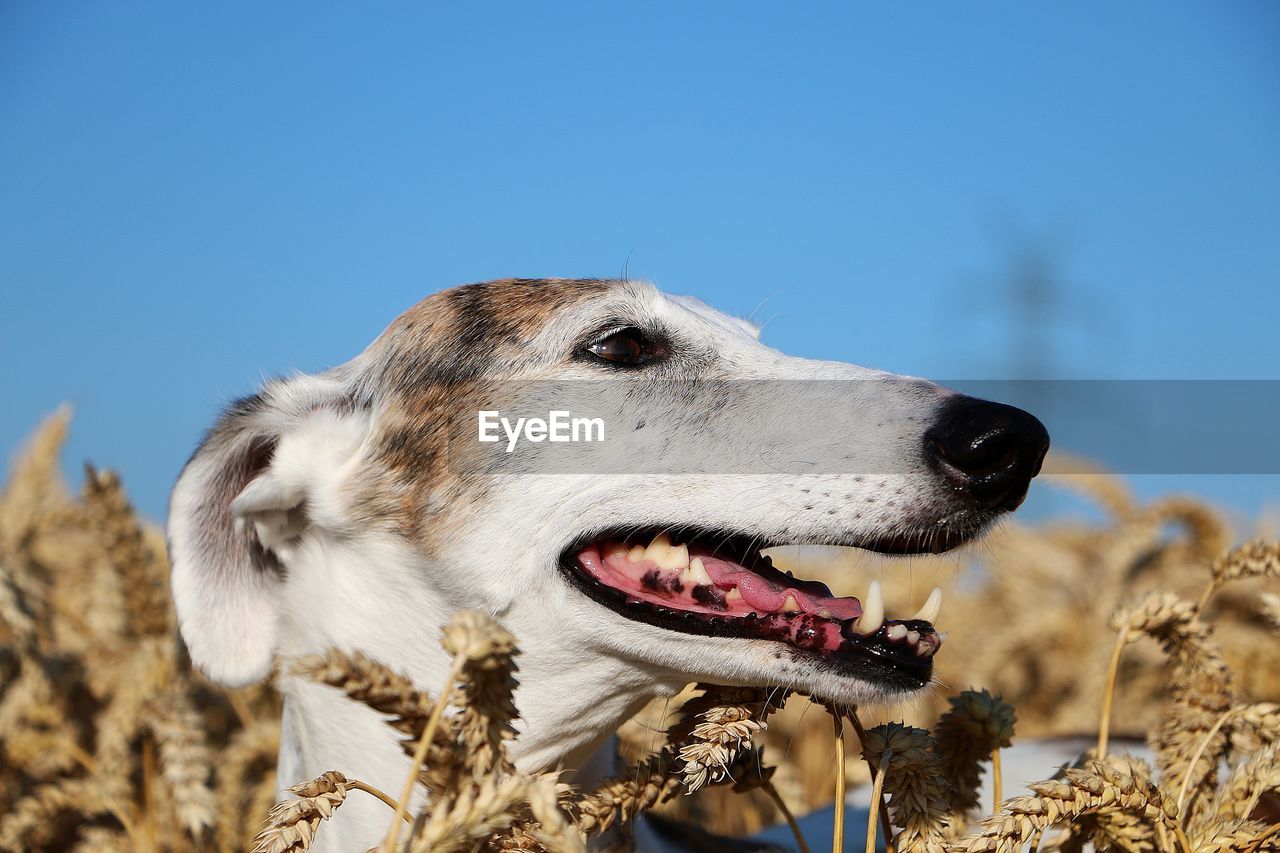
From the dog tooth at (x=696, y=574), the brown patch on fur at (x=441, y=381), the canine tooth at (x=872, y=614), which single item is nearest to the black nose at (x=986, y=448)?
the canine tooth at (x=872, y=614)

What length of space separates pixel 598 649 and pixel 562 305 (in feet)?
2.90

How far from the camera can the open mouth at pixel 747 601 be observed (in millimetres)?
2170

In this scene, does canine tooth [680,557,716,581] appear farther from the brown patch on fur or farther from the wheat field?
the brown patch on fur

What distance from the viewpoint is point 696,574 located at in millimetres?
2361

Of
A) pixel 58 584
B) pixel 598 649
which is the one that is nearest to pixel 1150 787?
pixel 598 649

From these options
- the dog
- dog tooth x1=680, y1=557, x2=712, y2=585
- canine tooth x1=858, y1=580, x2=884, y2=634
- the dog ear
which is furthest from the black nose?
the dog ear

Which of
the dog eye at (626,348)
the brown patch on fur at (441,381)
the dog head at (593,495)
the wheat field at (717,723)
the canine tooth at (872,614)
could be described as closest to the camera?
the wheat field at (717,723)

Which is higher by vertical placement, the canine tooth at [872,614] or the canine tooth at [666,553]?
the canine tooth at [666,553]

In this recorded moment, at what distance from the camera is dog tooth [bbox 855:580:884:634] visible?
2076 millimetres

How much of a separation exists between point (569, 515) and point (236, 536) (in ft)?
2.99

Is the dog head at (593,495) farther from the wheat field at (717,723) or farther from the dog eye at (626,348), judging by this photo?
the wheat field at (717,723)

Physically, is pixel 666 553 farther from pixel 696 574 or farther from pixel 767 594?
pixel 767 594

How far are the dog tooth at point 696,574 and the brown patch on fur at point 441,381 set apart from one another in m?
0.51

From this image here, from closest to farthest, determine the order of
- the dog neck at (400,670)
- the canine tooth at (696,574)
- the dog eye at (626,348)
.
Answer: the canine tooth at (696,574), the dog neck at (400,670), the dog eye at (626,348)
